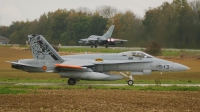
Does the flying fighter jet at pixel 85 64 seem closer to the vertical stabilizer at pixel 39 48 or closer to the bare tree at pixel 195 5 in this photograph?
the vertical stabilizer at pixel 39 48

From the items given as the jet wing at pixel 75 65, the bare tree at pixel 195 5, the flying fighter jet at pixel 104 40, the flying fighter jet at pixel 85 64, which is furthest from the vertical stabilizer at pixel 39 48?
the flying fighter jet at pixel 104 40

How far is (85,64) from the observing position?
27953mm

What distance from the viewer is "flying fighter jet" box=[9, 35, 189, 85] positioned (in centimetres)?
2766

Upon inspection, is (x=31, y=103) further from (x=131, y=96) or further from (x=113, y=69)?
(x=113, y=69)

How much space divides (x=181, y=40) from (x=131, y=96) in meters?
26.8

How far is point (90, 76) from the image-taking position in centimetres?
2739

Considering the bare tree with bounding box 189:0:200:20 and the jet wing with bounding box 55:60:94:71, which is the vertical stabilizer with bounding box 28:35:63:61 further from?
the bare tree with bounding box 189:0:200:20

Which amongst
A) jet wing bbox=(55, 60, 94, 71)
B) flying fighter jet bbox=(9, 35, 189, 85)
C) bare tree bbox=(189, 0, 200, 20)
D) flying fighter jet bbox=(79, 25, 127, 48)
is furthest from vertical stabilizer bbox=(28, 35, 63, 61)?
flying fighter jet bbox=(79, 25, 127, 48)

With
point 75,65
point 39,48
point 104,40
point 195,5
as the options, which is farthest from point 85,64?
point 104,40

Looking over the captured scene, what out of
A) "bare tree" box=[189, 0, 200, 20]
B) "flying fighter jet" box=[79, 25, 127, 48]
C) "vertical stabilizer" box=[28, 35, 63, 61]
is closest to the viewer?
"vertical stabilizer" box=[28, 35, 63, 61]

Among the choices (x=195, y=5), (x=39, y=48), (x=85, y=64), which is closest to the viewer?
(x=85, y=64)

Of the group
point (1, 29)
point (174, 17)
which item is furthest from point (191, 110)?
point (1, 29)

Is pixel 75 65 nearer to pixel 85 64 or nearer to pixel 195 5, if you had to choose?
pixel 85 64

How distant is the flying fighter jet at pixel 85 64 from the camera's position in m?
27.7
